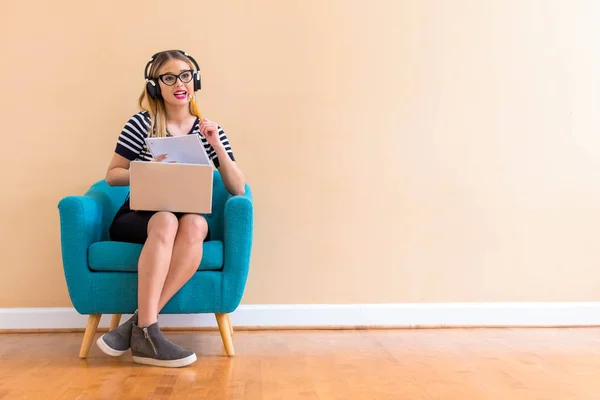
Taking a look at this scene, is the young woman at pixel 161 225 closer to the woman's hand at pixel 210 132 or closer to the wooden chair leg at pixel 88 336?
the woman's hand at pixel 210 132

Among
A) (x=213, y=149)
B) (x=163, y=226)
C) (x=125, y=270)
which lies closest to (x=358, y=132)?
(x=213, y=149)

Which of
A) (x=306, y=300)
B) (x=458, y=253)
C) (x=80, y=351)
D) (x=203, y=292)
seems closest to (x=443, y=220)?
(x=458, y=253)

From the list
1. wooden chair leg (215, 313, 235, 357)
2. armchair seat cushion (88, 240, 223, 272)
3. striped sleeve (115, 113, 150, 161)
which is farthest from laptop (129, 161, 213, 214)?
wooden chair leg (215, 313, 235, 357)

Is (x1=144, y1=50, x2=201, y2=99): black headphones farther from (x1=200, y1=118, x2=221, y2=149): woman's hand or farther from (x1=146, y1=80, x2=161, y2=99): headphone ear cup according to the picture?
(x1=200, y1=118, x2=221, y2=149): woman's hand

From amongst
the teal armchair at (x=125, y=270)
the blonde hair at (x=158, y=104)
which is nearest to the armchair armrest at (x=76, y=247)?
the teal armchair at (x=125, y=270)

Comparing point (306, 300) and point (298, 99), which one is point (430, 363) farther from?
point (298, 99)

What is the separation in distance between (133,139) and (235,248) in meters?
0.59

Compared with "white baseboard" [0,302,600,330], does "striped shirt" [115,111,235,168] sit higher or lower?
higher

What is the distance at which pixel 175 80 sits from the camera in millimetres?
2660

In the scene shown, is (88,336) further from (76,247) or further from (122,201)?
(122,201)

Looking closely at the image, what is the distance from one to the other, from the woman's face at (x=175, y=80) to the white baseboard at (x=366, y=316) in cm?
100

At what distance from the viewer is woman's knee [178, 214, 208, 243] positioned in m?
2.44

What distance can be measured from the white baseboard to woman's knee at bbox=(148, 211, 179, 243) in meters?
0.79

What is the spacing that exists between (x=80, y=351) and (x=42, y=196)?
88cm
